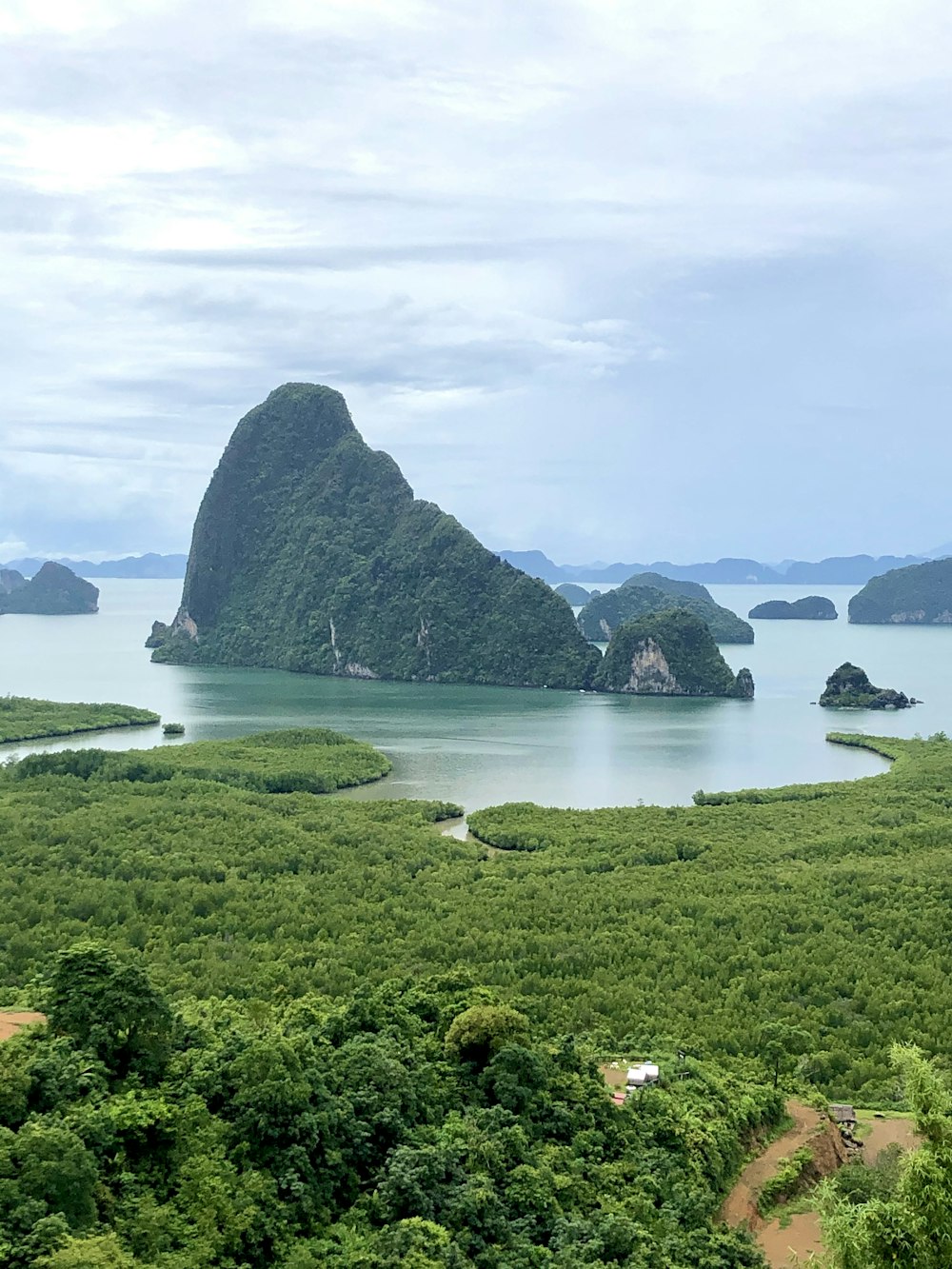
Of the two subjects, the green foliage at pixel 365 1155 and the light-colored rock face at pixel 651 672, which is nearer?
the green foliage at pixel 365 1155

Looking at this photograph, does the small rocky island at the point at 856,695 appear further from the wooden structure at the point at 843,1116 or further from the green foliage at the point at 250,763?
the wooden structure at the point at 843,1116

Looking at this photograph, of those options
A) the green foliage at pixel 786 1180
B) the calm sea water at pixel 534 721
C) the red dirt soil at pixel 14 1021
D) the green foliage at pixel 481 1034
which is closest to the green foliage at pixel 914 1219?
the green foliage at pixel 786 1180

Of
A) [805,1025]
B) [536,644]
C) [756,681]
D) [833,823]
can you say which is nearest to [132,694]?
[536,644]

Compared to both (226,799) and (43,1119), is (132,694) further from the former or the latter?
(43,1119)

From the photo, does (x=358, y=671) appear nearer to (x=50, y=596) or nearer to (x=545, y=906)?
(x=545, y=906)

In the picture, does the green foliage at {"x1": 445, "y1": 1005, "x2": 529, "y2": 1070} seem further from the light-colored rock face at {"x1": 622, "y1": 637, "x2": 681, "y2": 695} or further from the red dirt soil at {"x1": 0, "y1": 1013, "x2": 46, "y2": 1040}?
the light-colored rock face at {"x1": 622, "y1": 637, "x2": 681, "y2": 695}
